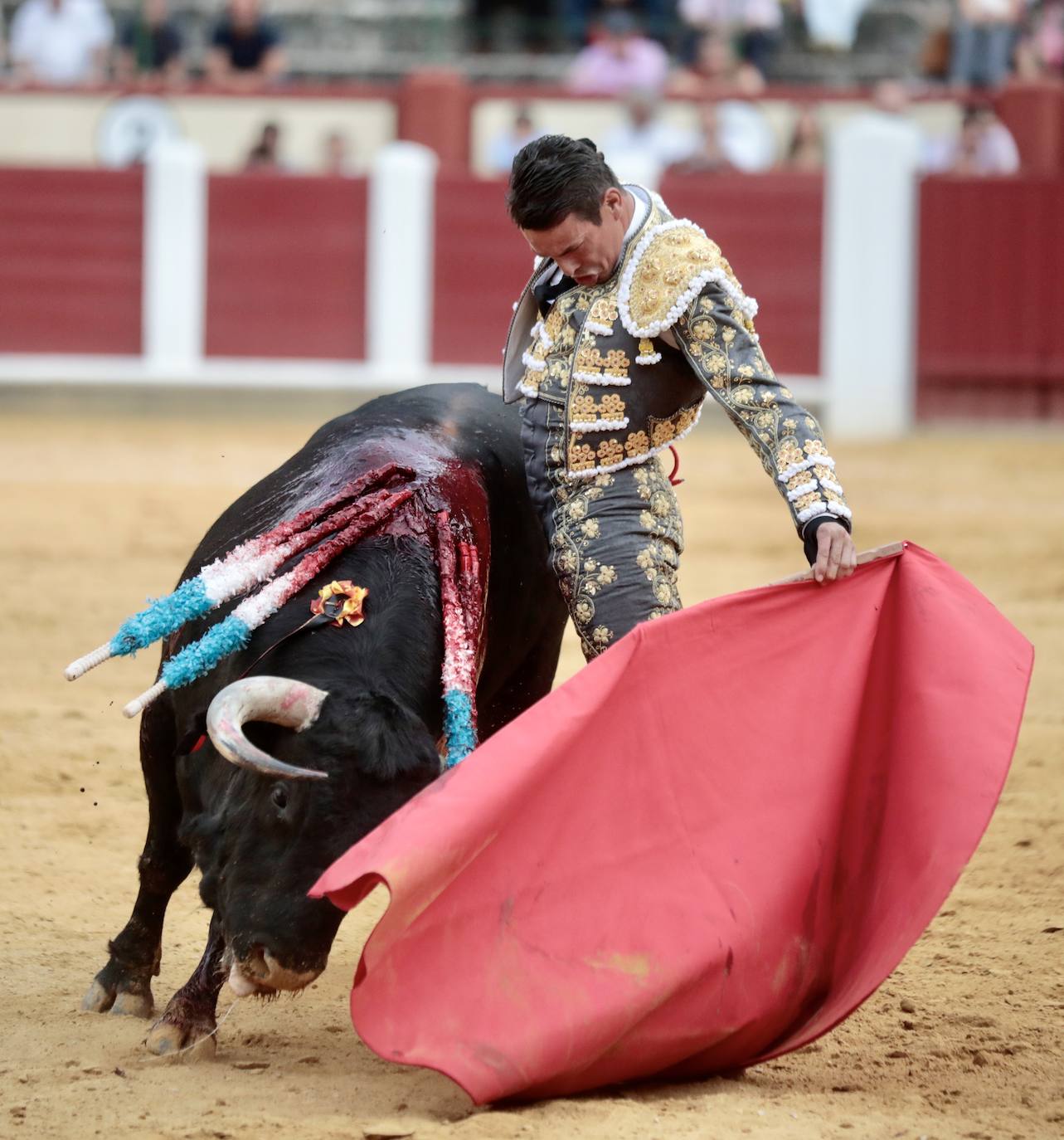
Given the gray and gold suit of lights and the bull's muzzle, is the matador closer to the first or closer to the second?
the gray and gold suit of lights

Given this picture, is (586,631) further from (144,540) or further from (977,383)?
(977,383)

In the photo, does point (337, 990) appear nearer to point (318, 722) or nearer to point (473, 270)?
point (318, 722)

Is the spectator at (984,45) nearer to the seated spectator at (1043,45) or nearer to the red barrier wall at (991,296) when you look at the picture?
the seated spectator at (1043,45)

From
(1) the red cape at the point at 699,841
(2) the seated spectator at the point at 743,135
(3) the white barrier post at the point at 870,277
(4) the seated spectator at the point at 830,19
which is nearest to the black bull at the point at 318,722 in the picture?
(1) the red cape at the point at 699,841

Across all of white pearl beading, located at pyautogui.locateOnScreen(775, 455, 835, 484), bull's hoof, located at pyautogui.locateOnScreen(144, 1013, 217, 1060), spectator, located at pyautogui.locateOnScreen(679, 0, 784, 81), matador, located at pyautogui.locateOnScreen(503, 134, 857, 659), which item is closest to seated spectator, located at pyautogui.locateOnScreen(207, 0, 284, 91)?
spectator, located at pyautogui.locateOnScreen(679, 0, 784, 81)

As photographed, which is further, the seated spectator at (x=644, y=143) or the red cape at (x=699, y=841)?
the seated spectator at (x=644, y=143)

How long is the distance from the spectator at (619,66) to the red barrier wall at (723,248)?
3.33 feet

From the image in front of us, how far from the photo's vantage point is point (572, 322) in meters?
2.95

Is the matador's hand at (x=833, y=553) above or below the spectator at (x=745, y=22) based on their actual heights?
below

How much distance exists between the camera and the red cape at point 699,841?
95.3 inches

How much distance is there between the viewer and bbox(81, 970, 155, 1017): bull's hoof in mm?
2926

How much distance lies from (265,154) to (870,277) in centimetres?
351

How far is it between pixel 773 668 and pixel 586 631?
319mm

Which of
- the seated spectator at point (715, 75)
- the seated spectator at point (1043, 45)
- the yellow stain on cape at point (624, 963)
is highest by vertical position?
the seated spectator at point (1043, 45)
